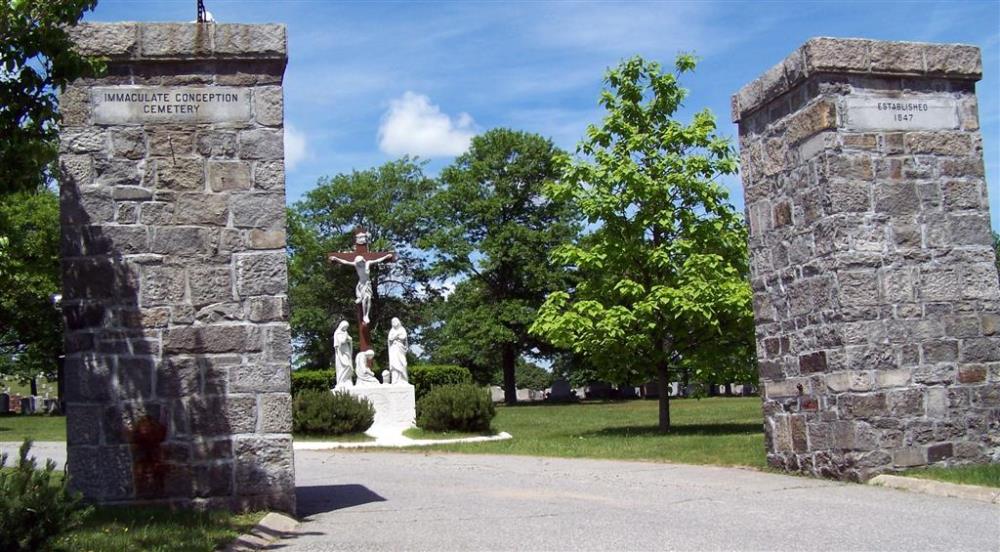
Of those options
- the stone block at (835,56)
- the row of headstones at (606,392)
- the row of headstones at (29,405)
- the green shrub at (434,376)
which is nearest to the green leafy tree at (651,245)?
the stone block at (835,56)

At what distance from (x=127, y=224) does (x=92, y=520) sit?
249cm

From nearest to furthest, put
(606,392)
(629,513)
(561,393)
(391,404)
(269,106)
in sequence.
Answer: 1. (629,513)
2. (269,106)
3. (391,404)
4. (561,393)
5. (606,392)

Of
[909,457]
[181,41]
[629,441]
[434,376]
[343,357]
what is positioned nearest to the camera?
[181,41]

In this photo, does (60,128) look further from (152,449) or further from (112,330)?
(152,449)

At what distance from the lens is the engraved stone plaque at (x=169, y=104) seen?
8.30 m

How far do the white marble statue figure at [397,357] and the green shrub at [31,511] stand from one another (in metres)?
17.4

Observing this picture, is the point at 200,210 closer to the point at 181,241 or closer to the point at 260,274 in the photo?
the point at 181,241

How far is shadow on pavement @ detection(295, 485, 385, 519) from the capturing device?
350 inches

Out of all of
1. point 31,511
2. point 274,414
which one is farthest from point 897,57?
point 31,511

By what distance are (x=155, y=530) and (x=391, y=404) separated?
15352 mm

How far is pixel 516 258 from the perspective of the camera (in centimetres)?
4584

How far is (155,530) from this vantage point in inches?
265

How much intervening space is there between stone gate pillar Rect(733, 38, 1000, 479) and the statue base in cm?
1276

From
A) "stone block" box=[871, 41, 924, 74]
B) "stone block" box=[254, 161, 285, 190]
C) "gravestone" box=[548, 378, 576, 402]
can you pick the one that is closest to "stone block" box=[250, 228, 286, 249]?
"stone block" box=[254, 161, 285, 190]
